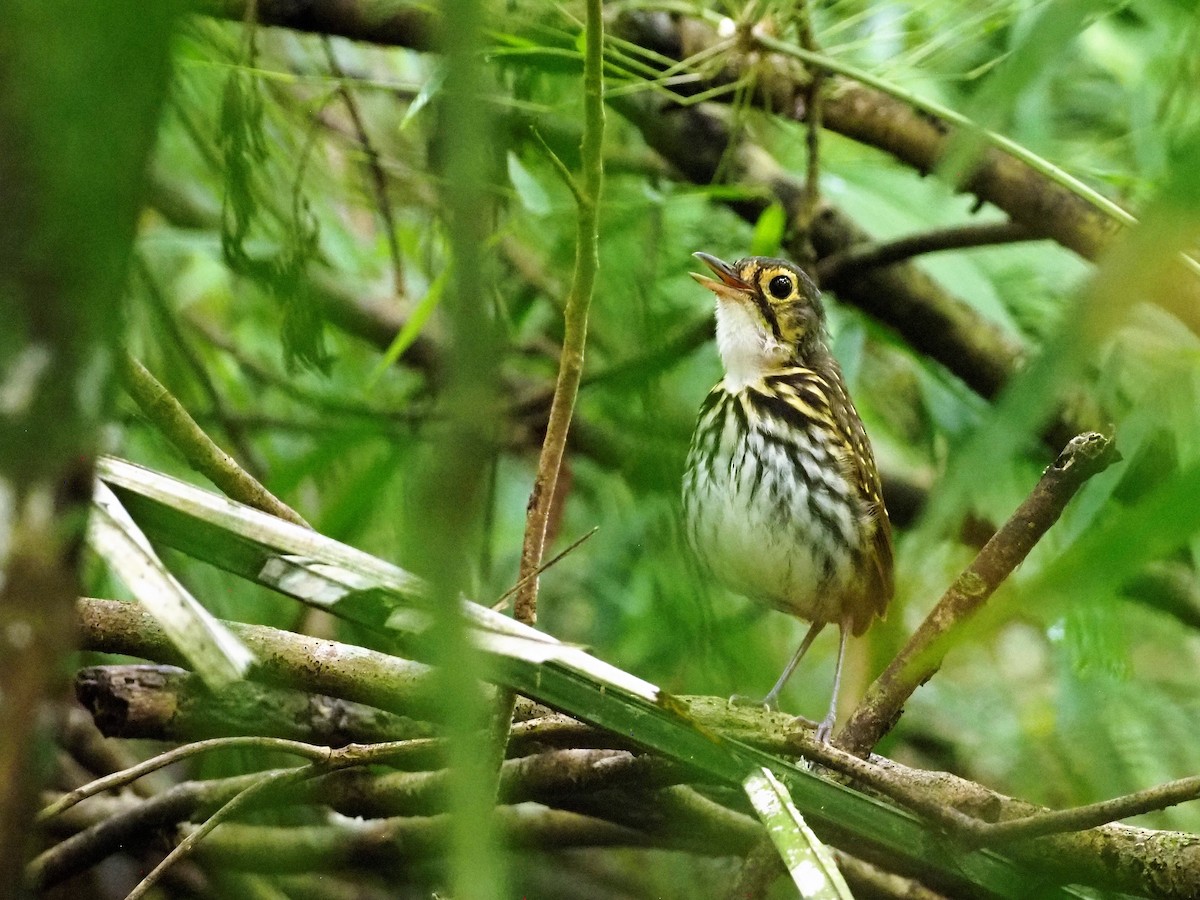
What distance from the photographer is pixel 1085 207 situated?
9.46 ft

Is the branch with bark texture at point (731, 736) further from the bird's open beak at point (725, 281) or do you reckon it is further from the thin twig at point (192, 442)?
the bird's open beak at point (725, 281)

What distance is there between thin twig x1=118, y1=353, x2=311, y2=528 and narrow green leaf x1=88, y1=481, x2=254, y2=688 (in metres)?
0.30

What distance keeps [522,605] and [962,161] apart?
963 mm

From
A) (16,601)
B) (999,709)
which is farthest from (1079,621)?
(999,709)

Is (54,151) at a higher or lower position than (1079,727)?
higher

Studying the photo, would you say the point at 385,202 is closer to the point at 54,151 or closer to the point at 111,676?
the point at 111,676

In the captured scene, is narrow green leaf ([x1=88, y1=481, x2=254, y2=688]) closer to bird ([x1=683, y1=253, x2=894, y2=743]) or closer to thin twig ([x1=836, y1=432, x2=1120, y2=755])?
thin twig ([x1=836, y1=432, x2=1120, y2=755])

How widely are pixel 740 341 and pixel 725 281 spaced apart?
0.15m

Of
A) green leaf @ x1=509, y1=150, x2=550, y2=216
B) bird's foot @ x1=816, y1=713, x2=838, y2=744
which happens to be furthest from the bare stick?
bird's foot @ x1=816, y1=713, x2=838, y2=744

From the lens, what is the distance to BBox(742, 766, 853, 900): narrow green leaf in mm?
1089

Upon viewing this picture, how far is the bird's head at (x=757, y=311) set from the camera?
3.21m

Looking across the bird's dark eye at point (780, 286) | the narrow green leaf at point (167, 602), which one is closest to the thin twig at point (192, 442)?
the narrow green leaf at point (167, 602)

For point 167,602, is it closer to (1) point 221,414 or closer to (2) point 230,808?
(2) point 230,808

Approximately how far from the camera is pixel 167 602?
94cm
